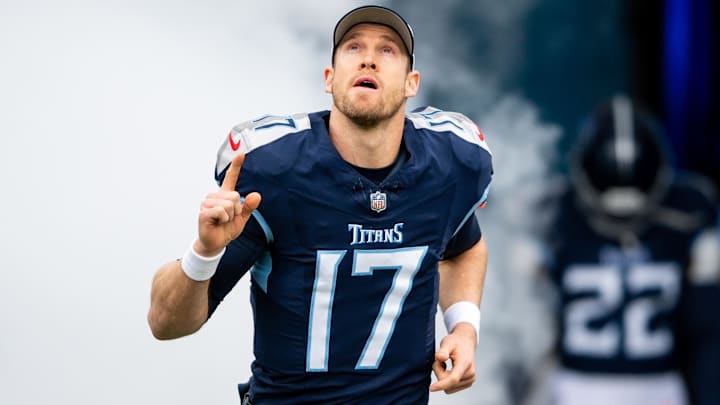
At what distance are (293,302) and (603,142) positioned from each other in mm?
1395

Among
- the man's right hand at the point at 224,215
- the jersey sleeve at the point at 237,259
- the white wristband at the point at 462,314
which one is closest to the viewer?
the man's right hand at the point at 224,215

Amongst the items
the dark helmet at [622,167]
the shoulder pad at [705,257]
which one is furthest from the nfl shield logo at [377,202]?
the shoulder pad at [705,257]

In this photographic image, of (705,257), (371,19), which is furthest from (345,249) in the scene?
(705,257)

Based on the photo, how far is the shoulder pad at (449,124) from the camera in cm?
272

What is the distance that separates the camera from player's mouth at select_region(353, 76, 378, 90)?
98.3 inches

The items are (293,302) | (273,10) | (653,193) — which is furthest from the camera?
(273,10)

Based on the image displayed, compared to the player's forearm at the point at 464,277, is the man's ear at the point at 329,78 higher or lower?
higher

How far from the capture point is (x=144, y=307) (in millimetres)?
3582

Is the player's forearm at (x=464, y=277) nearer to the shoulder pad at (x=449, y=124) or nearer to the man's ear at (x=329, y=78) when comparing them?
the shoulder pad at (x=449, y=124)

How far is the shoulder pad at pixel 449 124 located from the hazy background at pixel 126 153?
957 millimetres

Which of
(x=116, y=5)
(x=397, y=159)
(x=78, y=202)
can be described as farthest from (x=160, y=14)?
(x=397, y=159)

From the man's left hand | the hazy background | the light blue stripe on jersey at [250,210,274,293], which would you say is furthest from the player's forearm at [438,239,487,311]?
the hazy background

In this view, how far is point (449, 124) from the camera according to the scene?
275 centimetres

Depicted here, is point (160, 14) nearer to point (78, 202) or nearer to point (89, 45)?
point (89, 45)
